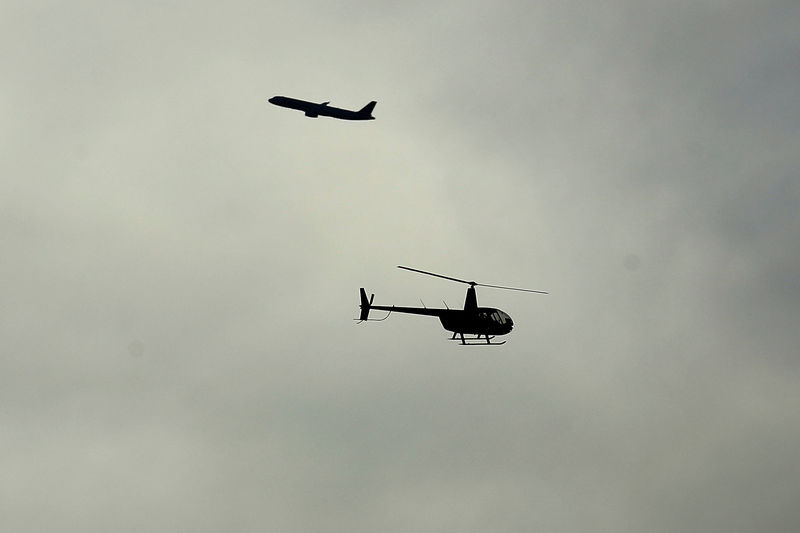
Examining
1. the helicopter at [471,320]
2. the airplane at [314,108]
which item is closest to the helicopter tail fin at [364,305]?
the helicopter at [471,320]

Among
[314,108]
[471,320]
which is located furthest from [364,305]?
[314,108]

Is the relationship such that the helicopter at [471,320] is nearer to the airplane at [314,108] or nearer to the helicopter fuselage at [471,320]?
the helicopter fuselage at [471,320]

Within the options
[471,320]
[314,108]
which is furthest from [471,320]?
[314,108]

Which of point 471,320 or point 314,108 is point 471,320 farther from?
point 314,108

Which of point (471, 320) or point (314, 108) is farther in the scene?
point (314, 108)

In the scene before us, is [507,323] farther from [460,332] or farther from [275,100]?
[275,100]

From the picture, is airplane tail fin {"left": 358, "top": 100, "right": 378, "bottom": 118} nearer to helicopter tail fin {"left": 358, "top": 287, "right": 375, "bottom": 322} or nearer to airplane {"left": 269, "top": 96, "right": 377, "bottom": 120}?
airplane {"left": 269, "top": 96, "right": 377, "bottom": 120}

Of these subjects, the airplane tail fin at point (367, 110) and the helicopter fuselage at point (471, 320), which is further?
the airplane tail fin at point (367, 110)

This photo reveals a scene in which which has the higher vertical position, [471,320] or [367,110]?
[367,110]

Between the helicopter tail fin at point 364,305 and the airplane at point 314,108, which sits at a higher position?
the airplane at point 314,108

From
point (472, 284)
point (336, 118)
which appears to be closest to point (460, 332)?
point (472, 284)

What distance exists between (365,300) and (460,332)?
11.6 m

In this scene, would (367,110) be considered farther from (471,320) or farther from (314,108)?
(471,320)

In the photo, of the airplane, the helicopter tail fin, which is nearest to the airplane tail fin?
the airplane
